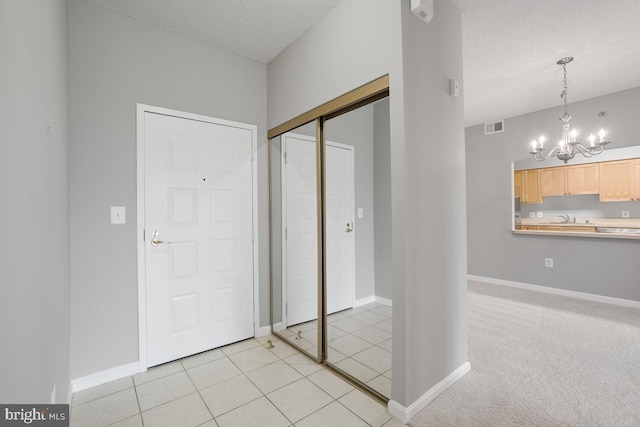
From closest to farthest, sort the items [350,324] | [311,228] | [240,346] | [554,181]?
[350,324], [311,228], [240,346], [554,181]

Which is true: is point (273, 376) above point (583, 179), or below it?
below

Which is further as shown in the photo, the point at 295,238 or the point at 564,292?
the point at 564,292

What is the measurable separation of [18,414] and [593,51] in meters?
4.68

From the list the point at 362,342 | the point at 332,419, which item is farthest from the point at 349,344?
the point at 332,419

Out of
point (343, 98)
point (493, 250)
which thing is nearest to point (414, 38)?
point (343, 98)

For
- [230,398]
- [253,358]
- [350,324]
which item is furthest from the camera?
[253,358]

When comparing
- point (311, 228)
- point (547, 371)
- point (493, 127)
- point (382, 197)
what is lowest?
point (547, 371)

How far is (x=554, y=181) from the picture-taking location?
463 cm

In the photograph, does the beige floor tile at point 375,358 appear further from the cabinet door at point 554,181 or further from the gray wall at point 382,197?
the cabinet door at point 554,181

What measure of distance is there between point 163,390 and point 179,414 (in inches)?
13.8

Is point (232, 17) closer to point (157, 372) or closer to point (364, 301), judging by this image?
point (364, 301)

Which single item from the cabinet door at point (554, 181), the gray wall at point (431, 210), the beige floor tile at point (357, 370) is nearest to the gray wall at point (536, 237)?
the cabinet door at point (554, 181)

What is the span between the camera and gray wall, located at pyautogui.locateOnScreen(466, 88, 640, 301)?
3.73m

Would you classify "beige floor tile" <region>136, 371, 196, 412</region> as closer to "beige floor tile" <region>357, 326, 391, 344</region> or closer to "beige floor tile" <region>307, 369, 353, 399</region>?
"beige floor tile" <region>307, 369, 353, 399</region>
